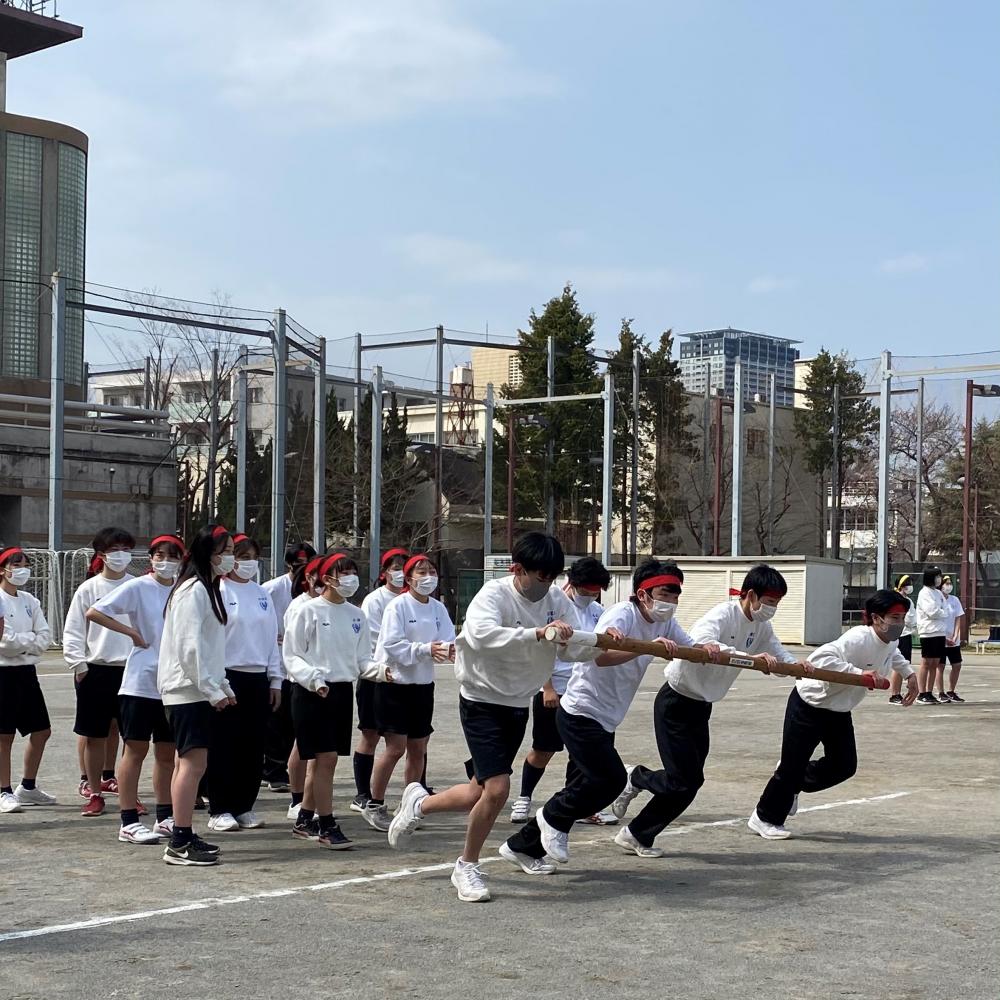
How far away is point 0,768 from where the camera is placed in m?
10.2

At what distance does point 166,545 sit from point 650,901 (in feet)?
13.1

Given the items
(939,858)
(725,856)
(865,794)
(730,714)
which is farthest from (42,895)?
(730,714)

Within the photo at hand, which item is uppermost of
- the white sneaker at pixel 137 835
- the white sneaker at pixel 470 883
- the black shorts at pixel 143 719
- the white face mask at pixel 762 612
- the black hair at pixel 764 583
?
the black hair at pixel 764 583

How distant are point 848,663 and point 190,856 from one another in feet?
13.3

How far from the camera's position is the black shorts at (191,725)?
807 centimetres

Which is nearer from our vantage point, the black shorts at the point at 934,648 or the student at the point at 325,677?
the student at the point at 325,677

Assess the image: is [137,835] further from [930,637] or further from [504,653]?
[930,637]

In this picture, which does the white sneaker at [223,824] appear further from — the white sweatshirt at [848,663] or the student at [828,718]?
the white sweatshirt at [848,663]

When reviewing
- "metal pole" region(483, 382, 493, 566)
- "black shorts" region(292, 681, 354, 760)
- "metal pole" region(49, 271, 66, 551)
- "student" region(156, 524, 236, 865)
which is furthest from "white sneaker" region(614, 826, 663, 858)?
"metal pole" region(483, 382, 493, 566)

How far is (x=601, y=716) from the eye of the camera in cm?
812

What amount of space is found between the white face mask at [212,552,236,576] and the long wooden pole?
219 cm

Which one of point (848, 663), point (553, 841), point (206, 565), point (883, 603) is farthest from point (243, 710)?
point (883, 603)

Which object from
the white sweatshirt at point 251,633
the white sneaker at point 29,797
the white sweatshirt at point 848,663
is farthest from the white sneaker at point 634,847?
the white sneaker at point 29,797

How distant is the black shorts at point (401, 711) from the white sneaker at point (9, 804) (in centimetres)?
258
